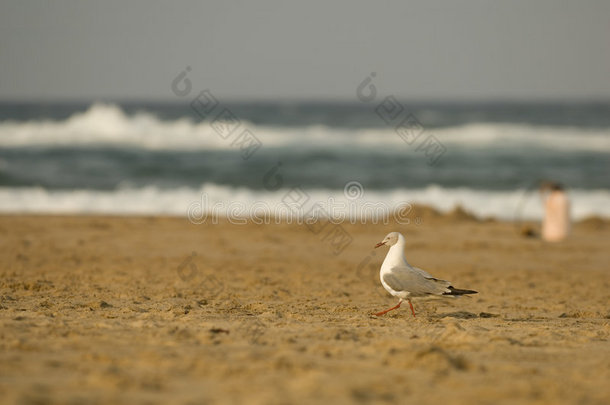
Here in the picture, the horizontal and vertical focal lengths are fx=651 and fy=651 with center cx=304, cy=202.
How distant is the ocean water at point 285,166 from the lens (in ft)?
51.3

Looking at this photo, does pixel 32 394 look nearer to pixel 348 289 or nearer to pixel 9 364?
pixel 9 364

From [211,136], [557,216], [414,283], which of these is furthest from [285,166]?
[414,283]

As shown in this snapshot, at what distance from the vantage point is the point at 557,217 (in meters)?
11.0

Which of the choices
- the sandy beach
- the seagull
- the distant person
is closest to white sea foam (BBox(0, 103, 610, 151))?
the distant person

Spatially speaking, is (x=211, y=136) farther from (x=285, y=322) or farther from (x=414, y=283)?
(x=285, y=322)

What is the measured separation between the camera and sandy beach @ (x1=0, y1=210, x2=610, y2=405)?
11.9ft

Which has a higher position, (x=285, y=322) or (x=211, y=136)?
(x=211, y=136)

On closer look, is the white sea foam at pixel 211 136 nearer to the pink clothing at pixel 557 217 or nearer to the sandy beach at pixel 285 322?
the pink clothing at pixel 557 217

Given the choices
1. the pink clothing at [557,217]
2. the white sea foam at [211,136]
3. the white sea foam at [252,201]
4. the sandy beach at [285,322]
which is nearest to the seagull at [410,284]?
the sandy beach at [285,322]

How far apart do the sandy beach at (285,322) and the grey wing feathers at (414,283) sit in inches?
11.1

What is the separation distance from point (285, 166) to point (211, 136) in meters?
6.67

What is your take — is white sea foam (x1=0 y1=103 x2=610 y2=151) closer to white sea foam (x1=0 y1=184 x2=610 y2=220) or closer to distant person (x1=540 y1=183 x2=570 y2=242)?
white sea foam (x1=0 y1=184 x2=610 y2=220)

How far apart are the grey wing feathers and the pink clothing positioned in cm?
609

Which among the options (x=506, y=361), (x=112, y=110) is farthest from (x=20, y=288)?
(x=112, y=110)
